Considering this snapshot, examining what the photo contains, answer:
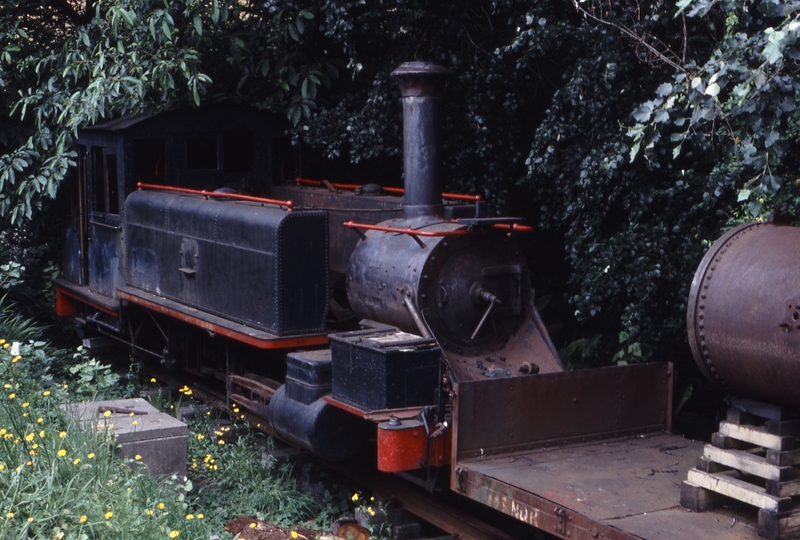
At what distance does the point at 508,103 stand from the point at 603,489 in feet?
13.9

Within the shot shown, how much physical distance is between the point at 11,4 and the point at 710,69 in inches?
306

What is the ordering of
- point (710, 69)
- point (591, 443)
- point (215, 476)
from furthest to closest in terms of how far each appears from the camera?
point (215, 476) → point (591, 443) → point (710, 69)

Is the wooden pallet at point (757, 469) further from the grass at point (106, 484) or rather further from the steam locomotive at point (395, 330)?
the grass at point (106, 484)

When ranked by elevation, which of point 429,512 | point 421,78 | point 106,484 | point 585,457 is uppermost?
point 421,78

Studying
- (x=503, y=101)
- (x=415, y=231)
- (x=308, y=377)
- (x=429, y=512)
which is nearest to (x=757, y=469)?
(x=429, y=512)

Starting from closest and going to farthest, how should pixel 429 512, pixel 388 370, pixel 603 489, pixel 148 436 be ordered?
1. pixel 603 489
2. pixel 388 370
3. pixel 429 512
4. pixel 148 436

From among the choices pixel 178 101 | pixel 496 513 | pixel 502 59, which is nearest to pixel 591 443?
pixel 496 513

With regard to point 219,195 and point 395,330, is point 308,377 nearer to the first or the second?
point 395,330

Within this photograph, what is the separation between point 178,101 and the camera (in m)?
9.04

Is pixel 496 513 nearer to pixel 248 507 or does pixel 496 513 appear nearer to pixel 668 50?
pixel 248 507

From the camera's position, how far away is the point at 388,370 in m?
5.62

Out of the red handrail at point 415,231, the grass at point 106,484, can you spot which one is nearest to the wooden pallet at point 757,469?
the red handrail at point 415,231

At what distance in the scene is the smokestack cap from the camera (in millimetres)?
6297

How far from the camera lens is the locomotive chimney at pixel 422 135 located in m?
6.34
